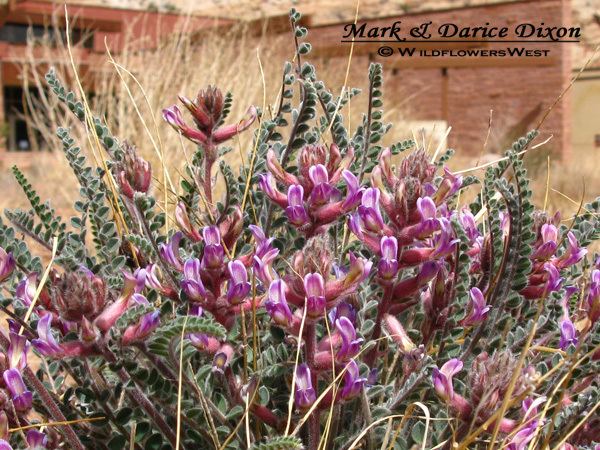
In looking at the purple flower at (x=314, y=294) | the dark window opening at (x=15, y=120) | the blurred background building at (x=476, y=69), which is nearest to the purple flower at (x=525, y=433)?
the purple flower at (x=314, y=294)

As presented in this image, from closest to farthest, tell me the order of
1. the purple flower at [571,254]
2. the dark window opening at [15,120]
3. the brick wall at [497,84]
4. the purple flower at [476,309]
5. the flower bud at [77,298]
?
the flower bud at [77,298] < the purple flower at [476,309] < the purple flower at [571,254] < the brick wall at [497,84] < the dark window opening at [15,120]

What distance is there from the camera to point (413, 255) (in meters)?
0.91

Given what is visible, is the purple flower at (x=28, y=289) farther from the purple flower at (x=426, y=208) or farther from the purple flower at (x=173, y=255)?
the purple flower at (x=426, y=208)

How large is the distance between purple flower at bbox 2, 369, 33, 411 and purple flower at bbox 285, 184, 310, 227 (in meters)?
0.34

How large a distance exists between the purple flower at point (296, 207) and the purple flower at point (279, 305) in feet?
0.42

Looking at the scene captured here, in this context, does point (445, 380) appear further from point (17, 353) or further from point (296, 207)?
point (17, 353)

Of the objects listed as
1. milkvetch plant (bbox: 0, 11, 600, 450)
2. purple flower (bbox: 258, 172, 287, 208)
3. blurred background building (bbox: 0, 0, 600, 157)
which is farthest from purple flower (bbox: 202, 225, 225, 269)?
blurred background building (bbox: 0, 0, 600, 157)

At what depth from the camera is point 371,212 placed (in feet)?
2.94

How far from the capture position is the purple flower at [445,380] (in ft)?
2.69

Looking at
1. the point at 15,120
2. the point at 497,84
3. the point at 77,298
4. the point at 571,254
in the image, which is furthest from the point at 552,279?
the point at 15,120

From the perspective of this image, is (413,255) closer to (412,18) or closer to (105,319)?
(105,319)

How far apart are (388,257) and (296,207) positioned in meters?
0.12

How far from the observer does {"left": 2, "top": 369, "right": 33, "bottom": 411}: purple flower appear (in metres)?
0.82

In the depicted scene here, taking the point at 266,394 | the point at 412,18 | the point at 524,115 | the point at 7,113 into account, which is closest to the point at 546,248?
the point at 266,394
